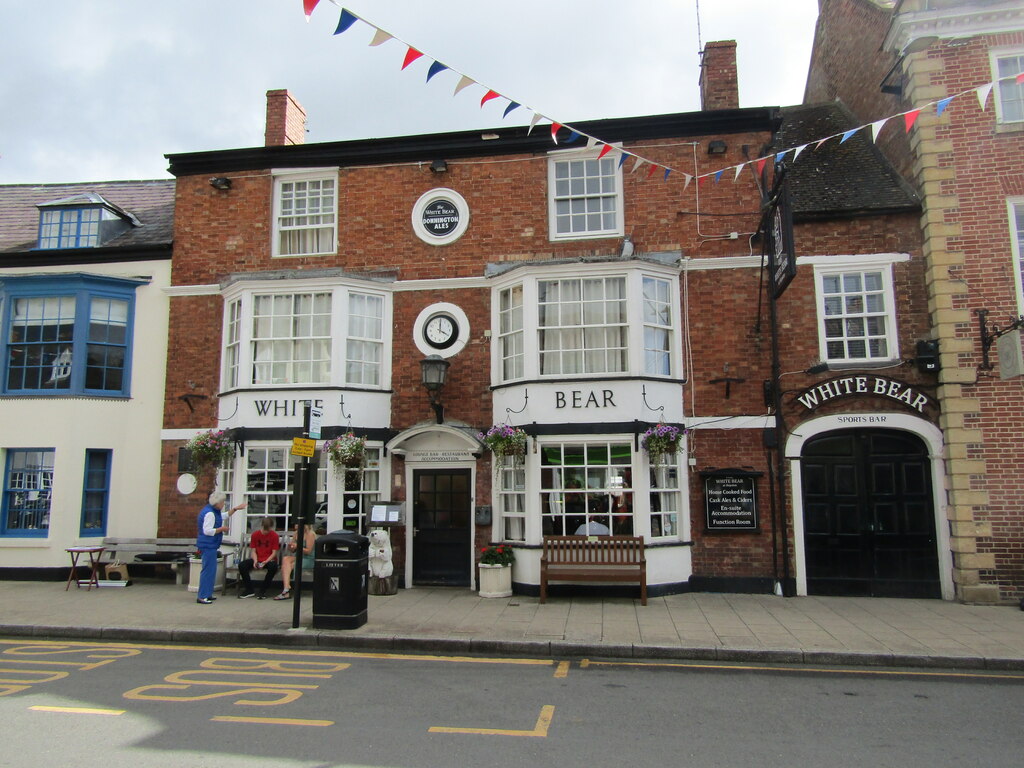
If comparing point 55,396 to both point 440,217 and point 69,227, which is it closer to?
point 69,227

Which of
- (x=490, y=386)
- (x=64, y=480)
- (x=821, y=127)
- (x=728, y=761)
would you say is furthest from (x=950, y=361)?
(x=64, y=480)

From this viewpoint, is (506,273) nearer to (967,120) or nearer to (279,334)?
(279,334)

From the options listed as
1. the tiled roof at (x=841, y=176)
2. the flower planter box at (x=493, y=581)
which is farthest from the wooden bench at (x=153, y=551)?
the tiled roof at (x=841, y=176)

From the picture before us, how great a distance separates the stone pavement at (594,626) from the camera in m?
7.91

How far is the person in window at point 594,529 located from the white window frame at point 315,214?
6912 millimetres

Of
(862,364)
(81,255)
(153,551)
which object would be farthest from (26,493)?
(862,364)

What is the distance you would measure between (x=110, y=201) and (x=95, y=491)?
709 centimetres

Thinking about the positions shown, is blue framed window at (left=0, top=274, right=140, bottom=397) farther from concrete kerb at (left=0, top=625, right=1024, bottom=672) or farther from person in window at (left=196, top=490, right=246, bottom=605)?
concrete kerb at (left=0, top=625, right=1024, bottom=672)

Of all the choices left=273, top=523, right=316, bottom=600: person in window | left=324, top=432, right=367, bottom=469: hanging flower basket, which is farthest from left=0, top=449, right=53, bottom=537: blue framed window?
left=324, top=432, right=367, bottom=469: hanging flower basket

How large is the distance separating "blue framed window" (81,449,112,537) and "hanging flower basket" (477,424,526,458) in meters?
7.73

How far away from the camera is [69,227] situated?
14359 millimetres

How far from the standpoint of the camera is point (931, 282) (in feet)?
36.8

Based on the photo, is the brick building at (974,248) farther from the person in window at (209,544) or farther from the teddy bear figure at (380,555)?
the person in window at (209,544)

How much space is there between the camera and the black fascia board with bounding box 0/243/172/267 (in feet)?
45.2
